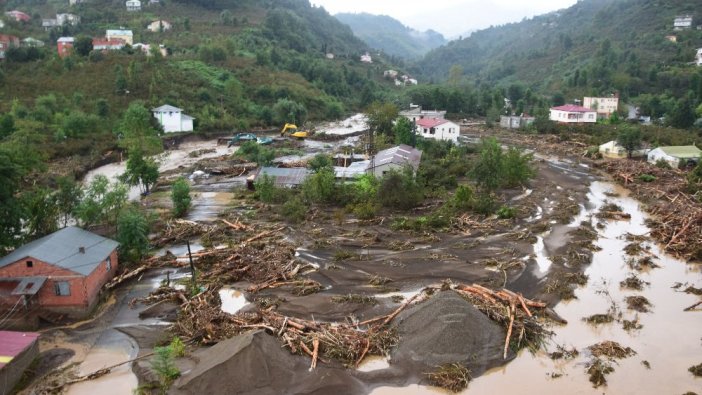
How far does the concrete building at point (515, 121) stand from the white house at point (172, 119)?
3865 cm

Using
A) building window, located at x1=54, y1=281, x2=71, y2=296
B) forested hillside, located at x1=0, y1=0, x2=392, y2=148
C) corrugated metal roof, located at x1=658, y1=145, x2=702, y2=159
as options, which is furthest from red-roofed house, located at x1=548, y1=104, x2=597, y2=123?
building window, located at x1=54, y1=281, x2=71, y2=296

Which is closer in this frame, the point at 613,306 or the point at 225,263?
the point at 613,306

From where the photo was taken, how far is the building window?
55.4 ft

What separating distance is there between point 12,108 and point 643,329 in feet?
163

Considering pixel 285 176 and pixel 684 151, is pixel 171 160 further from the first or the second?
pixel 684 151

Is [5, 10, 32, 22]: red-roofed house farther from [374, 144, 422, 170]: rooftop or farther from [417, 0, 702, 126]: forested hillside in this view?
[417, 0, 702, 126]: forested hillside

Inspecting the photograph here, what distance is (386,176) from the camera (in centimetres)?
2898

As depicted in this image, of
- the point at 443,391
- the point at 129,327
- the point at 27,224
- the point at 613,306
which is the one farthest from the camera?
the point at 27,224

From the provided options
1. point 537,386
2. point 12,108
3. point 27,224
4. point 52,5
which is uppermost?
point 52,5

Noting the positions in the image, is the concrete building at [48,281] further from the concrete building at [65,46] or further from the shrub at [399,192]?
the concrete building at [65,46]

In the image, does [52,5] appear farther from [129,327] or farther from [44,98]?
[129,327]

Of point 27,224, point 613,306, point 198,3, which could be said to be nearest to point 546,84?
point 198,3

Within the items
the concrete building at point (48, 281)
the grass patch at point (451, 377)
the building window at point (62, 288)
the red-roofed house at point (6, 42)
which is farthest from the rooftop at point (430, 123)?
the red-roofed house at point (6, 42)

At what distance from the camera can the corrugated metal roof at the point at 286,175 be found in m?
31.5
